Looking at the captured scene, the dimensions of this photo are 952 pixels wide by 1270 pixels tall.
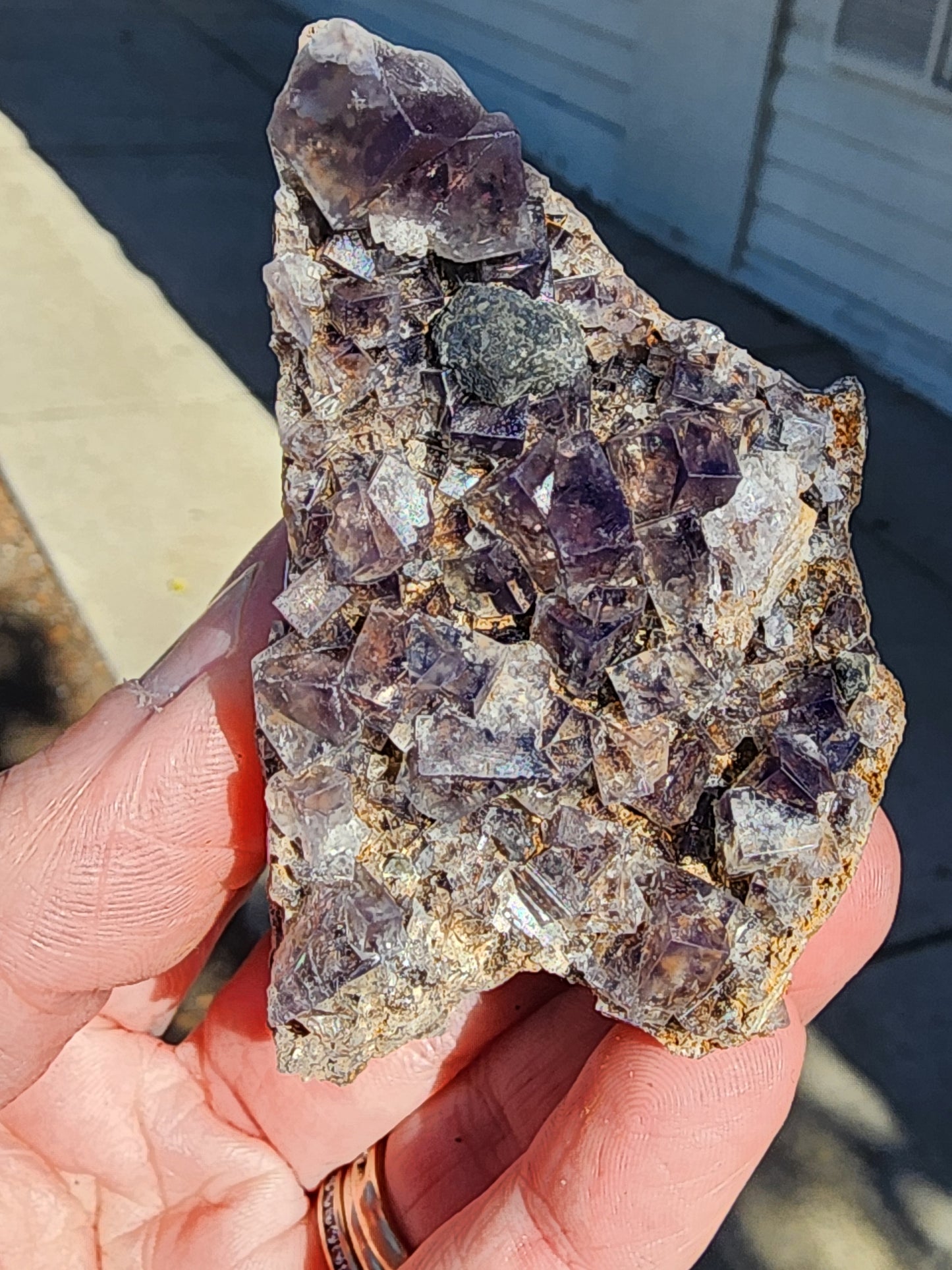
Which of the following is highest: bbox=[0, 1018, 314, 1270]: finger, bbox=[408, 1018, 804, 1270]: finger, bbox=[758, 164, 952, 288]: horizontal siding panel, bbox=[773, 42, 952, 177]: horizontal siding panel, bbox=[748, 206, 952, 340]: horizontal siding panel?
bbox=[773, 42, 952, 177]: horizontal siding panel

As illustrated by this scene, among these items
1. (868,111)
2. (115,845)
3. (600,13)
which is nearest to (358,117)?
(115,845)

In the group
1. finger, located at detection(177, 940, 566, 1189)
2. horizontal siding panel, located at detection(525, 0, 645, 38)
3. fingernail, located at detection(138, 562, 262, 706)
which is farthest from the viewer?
horizontal siding panel, located at detection(525, 0, 645, 38)

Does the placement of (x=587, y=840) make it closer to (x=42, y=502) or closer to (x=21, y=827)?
(x=21, y=827)

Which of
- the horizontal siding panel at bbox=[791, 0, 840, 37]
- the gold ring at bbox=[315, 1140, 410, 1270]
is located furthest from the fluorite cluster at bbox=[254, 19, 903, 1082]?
the horizontal siding panel at bbox=[791, 0, 840, 37]

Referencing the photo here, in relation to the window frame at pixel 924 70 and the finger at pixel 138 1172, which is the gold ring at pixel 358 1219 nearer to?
the finger at pixel 138 1172

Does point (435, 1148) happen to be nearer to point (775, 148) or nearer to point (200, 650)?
point (200, 650)

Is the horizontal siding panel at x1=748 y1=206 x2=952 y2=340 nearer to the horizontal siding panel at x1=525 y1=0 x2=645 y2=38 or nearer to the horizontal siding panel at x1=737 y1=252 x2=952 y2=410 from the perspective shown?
the horizontal siding panel at x1=737 y1=252 x2=952 y2=410
